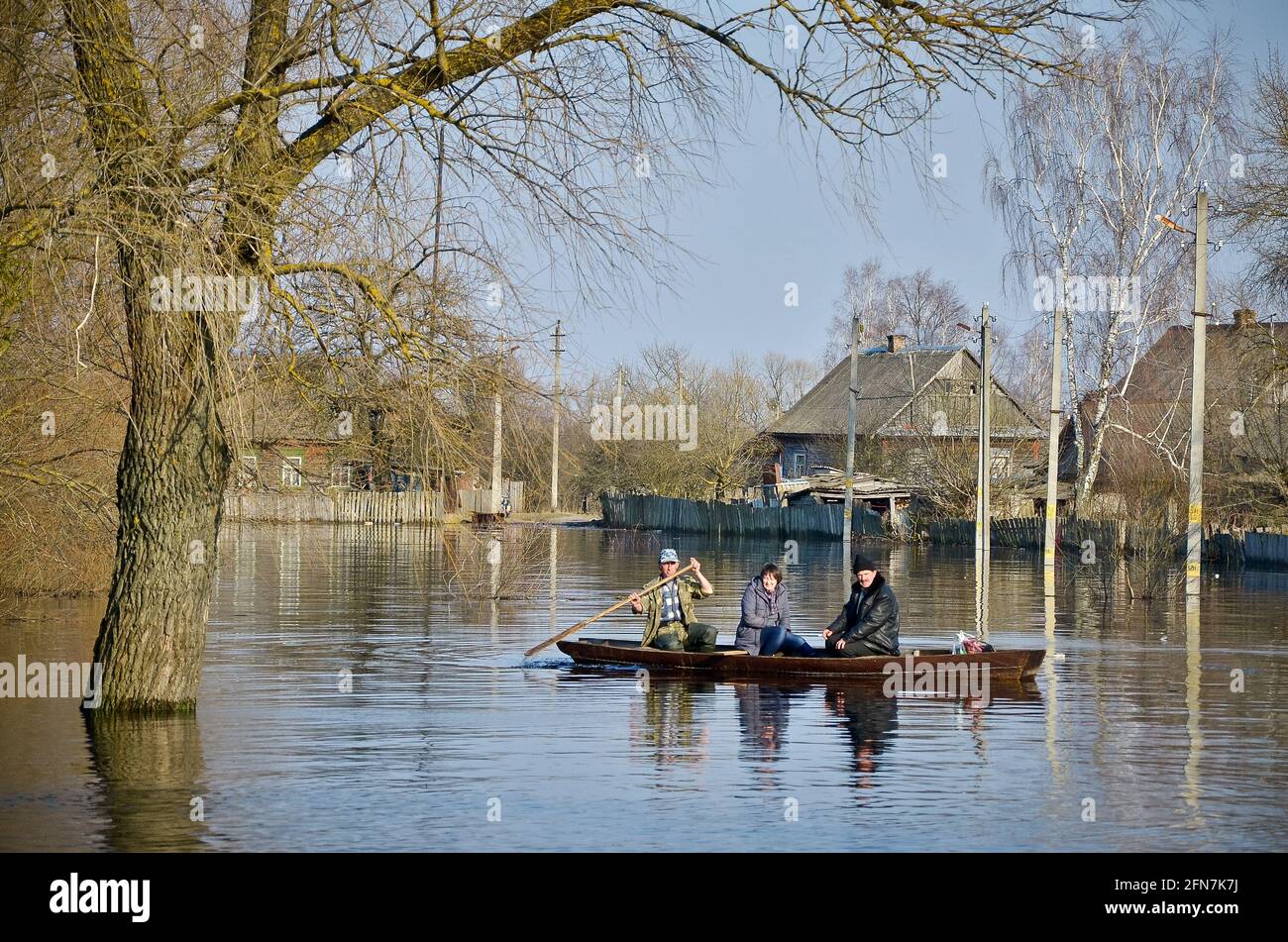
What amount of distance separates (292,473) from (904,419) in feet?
182

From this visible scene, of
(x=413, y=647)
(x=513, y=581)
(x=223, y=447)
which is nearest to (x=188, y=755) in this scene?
(x=223, y=447)

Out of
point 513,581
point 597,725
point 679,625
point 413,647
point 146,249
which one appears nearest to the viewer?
point 146,249

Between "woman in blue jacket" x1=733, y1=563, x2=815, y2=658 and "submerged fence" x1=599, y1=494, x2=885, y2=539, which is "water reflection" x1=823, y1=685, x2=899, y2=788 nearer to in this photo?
"woman in blue jacket" x1=733, y1=563, x2=815, y2=658

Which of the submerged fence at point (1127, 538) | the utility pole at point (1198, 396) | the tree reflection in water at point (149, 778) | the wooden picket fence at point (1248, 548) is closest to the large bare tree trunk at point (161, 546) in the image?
A: the tree reflection in water at point (149, 778)

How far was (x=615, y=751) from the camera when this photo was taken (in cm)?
1502

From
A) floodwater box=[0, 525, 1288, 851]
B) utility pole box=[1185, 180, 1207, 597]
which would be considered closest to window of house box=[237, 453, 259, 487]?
floodwater box=[0, 525, 1288, 851]

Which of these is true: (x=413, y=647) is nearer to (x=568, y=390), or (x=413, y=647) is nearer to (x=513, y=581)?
(x=513, y=581)

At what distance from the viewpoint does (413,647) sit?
23.8 m

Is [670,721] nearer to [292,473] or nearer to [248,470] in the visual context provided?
[292,473]

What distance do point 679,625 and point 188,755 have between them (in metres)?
8.27

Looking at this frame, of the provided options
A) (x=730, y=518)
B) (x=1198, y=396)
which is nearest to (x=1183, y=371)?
(x=1198, y=396)

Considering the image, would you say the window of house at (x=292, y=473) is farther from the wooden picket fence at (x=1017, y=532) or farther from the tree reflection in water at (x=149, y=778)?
the wooden picket fence at (x=1017, y=532)

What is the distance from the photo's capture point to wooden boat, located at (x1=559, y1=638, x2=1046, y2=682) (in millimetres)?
18938

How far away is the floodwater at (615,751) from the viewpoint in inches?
452
